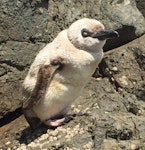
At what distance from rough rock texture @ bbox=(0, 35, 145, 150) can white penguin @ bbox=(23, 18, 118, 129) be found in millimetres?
196

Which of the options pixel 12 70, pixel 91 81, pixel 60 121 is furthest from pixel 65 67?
pixel 12 70

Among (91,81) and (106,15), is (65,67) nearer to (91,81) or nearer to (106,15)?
(91,81)

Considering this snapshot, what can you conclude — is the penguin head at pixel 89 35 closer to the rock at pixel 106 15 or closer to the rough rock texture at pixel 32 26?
the rough rock texture at pixel 32 26

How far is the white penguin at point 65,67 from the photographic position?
4293 mm

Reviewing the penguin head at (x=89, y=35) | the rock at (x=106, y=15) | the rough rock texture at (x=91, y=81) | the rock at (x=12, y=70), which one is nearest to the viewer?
the penguin head at (x=89, y=35)

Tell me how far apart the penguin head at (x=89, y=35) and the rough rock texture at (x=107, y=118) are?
59cm

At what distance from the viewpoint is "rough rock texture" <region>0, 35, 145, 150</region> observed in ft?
14.2

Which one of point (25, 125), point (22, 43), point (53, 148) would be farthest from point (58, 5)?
point (53, 148)

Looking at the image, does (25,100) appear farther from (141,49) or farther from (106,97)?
(141,49)

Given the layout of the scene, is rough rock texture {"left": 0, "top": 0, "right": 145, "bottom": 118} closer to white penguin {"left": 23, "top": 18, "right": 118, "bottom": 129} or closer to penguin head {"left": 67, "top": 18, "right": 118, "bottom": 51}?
white penguin {"left": 23, "top": 18, "right": 118, "bottom": 129}

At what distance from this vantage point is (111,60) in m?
5.32

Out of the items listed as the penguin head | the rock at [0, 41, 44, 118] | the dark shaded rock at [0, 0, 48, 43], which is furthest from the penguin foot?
A: the dark shaded rock at [0, 0, 48, 43]

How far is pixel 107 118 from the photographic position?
4457 mm

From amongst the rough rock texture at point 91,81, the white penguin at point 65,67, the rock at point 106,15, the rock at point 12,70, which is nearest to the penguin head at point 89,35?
the white penguin at point 65,67
